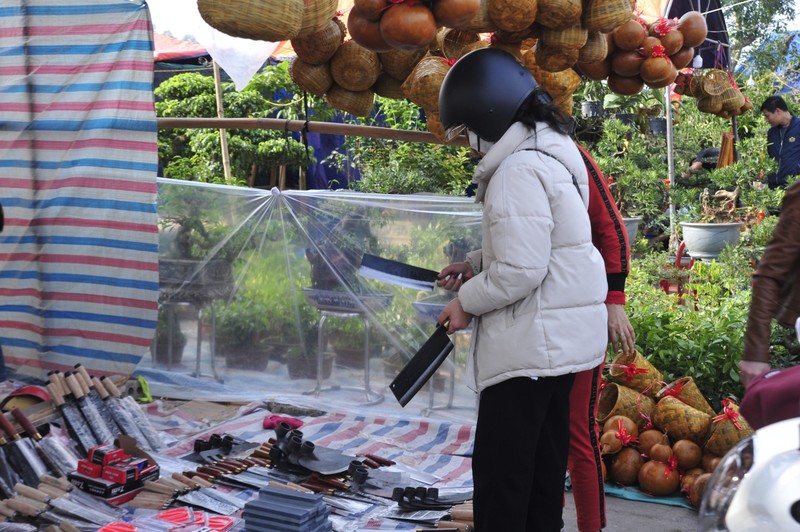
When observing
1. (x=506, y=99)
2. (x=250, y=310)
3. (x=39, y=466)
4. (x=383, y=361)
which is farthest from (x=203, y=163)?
(x=506, y=99)

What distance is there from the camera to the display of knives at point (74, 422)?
389 centimetres

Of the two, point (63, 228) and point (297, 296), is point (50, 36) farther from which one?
point (297, 296)

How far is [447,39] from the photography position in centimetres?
330

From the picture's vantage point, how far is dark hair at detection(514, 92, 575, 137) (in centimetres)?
253

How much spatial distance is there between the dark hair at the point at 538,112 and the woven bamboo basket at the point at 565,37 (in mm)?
427

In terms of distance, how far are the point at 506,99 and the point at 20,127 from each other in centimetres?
291

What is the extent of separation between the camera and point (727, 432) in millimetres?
3723

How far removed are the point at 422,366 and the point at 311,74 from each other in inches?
53.7

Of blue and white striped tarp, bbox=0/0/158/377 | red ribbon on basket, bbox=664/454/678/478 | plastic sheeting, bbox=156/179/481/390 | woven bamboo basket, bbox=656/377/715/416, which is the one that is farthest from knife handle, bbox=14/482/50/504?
woven bamboo basket, bbox=656/377/715/416

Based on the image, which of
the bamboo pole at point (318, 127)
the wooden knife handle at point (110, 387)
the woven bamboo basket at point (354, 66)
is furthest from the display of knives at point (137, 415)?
the woven bamboo basket at point (354, 66)

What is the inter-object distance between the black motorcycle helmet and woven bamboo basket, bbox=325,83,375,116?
3.02 feet

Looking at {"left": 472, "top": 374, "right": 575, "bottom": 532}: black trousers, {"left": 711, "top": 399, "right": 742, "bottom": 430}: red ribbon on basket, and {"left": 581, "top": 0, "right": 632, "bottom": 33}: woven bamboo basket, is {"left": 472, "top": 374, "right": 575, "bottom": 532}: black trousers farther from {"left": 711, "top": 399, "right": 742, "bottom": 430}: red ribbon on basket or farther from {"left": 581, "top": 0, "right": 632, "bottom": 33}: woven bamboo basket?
{"left": 711, "top": 399, "right": 742, "bottom": 430}: red ribbon on basket

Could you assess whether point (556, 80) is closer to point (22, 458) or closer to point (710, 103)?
point (710, 103)

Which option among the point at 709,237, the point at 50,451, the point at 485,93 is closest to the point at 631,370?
the point at 485,93
